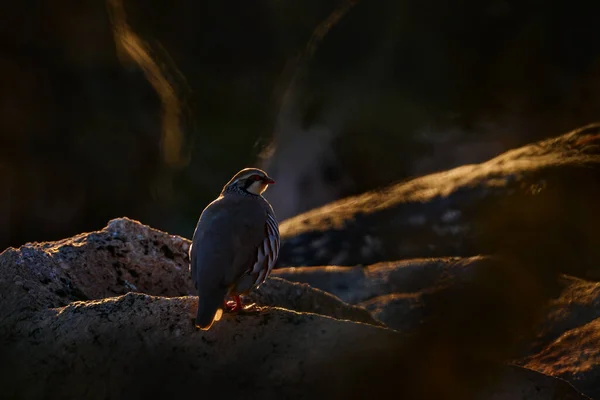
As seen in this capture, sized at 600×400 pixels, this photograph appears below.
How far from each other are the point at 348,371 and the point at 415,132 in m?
7.85

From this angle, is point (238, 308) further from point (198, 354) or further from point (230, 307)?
point (198, 354)

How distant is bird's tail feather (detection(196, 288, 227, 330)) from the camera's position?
3.11 m

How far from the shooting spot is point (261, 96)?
11.0 meters

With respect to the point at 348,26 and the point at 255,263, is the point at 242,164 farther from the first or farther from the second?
the point at 255,263

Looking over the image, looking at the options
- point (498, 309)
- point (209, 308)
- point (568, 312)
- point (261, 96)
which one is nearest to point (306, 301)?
point (498, 309)

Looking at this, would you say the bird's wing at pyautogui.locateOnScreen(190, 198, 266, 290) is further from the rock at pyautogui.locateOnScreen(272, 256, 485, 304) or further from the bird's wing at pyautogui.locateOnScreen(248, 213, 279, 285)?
the rock at pyautogui.locateOnScreen(272, 256, 485, 304)

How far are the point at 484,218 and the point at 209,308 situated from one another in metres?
4.32

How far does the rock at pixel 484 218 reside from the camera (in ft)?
19.9

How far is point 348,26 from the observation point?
10.6 meters

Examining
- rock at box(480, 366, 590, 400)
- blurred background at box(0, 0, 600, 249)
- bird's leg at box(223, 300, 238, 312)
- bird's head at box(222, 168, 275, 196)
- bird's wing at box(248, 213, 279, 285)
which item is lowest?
rock at box(480, 366, 590, 400)

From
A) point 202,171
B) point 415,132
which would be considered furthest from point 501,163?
point 202,171

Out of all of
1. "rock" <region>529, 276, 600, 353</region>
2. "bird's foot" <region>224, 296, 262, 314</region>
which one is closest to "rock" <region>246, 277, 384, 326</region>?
"rock" <region>529, 276, 600, 353</region>

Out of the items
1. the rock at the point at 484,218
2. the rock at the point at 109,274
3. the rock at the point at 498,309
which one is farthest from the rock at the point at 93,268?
the rock at the point at 484,218

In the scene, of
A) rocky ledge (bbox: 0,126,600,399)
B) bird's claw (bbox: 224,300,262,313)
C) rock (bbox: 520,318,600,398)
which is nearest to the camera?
rocky ledge (bbox: 0,126,600,399)
